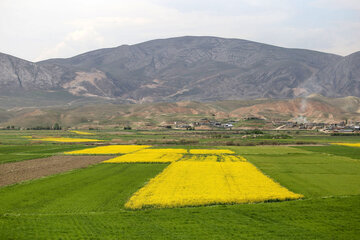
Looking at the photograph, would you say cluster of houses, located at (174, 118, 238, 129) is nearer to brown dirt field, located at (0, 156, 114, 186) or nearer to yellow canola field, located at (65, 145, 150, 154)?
yellow canola field, located at (65, 145, 150, 154)

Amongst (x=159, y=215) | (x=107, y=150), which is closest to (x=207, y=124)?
(x=107, y=150)

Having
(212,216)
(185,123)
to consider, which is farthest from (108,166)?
(185,123)

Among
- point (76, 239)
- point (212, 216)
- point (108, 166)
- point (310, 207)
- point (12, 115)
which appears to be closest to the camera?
point (76, 239)

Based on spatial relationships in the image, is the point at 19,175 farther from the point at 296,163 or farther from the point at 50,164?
the point at 296,163

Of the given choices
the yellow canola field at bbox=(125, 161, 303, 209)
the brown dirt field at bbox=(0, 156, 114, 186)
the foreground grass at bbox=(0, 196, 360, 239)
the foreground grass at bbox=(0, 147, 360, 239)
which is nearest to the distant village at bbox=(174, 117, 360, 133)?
the brown dirt field at bbox=(0, 156, 114, 186)

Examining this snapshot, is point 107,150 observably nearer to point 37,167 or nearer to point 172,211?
point 37,167

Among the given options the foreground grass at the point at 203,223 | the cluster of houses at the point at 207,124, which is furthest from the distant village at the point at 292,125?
the foreground grass at the point at 203,223
